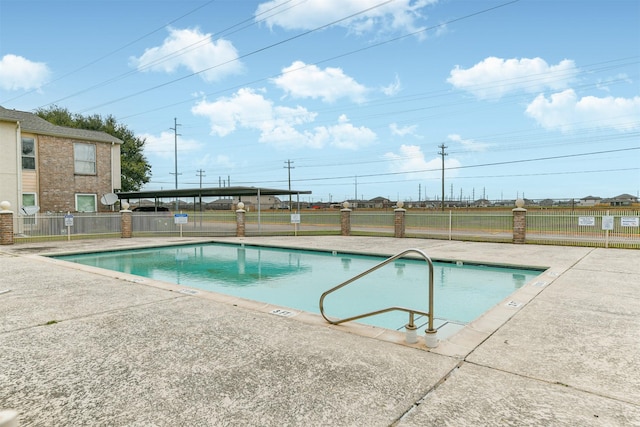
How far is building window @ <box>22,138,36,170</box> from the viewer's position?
20.0 m

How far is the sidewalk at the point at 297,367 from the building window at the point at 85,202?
1840 cm

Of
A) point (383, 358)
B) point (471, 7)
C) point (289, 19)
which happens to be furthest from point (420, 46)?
point (383, 358)

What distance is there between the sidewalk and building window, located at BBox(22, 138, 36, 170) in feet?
58.2

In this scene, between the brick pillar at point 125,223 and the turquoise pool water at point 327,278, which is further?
the brick pillar at point 125,223

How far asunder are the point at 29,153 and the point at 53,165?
4.08 ft

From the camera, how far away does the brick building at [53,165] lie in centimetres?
1919

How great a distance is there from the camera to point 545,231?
18.9 meters

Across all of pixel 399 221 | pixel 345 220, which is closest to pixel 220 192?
pixel 345 220

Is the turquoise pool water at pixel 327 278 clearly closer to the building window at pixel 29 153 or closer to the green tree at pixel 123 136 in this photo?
the building window at pixel 29 153

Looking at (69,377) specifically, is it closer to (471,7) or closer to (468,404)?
(468,404)

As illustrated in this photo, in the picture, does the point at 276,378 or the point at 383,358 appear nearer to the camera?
the point at 276,378

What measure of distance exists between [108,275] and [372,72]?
17576mm

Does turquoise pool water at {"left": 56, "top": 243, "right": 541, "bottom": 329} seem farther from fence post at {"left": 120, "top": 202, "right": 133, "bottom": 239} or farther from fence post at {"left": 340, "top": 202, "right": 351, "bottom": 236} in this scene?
fence post at {"left": 340, "top": 202, "right": 351, "bottom": 236}

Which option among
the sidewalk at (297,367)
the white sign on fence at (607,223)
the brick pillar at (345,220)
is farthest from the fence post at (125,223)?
the white sign on fence at (607,223)
